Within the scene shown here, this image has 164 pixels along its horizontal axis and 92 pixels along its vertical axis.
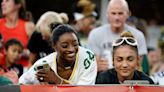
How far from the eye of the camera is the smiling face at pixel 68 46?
725 centimetres

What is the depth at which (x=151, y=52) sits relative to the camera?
1200cm

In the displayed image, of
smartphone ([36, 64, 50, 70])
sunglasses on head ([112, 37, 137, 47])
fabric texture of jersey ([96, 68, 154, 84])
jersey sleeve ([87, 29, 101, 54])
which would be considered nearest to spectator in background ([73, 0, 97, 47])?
jersey sleeve ([87, 29, 101, 54])

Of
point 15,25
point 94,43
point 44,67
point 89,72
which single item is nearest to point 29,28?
point 15,25

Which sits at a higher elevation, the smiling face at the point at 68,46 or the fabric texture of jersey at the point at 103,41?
the fabric texture of jersey at the point at 103,41

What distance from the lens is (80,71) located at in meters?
7.33

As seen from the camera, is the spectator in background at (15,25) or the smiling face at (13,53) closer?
the smiling face at (13,53)

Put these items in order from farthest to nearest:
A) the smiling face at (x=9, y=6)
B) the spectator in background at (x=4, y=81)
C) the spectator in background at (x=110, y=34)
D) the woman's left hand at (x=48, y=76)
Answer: the smiling face at (x=9, y=6)
the spectator in background at (x=110, y=34)
the woman's left hand at (x=48, y=76)
the spectator in background at (x=4, y=81)

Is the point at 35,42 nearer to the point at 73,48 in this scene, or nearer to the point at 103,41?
the point at 103,41

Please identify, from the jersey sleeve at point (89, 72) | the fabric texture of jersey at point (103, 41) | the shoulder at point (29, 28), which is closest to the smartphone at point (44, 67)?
the jersey sleeve at point (89, 72)

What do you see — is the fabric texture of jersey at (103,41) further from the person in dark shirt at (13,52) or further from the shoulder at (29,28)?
the shoulder at (29,28)

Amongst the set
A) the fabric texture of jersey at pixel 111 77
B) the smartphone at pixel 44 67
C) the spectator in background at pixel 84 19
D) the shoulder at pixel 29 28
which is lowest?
the fabric texture of jersey at pixel 111 77

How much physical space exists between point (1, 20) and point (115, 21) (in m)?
2.13

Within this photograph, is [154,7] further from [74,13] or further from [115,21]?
[115,21]

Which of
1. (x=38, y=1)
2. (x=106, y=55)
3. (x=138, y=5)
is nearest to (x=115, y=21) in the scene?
(x=106, y=55)
